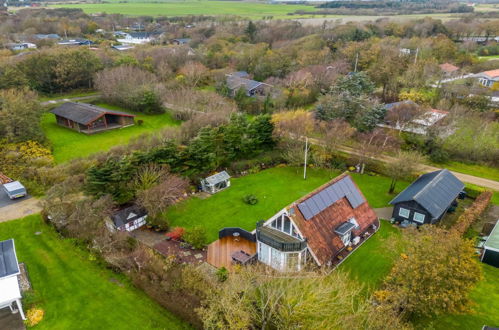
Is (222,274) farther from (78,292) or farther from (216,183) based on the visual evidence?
(216,183)

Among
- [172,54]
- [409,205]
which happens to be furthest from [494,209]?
[172,54]

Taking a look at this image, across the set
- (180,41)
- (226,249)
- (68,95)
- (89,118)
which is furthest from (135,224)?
(180,41)

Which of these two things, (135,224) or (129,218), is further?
(135,224)

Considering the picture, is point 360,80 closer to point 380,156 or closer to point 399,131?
point 399,131

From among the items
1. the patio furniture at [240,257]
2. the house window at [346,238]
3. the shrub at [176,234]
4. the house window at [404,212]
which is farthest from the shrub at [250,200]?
the house window at [404,212]

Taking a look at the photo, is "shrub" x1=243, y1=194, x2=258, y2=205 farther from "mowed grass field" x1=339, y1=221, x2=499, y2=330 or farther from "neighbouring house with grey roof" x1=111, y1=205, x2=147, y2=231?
"mowed grass field" x1=339, y1=221, x2=499, y2=330

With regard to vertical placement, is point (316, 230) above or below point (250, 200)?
above

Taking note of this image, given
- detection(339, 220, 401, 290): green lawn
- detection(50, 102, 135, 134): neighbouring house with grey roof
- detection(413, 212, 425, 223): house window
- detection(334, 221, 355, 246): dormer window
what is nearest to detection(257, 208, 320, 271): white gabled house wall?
detection(334, 221, 355, 246): dormer window
